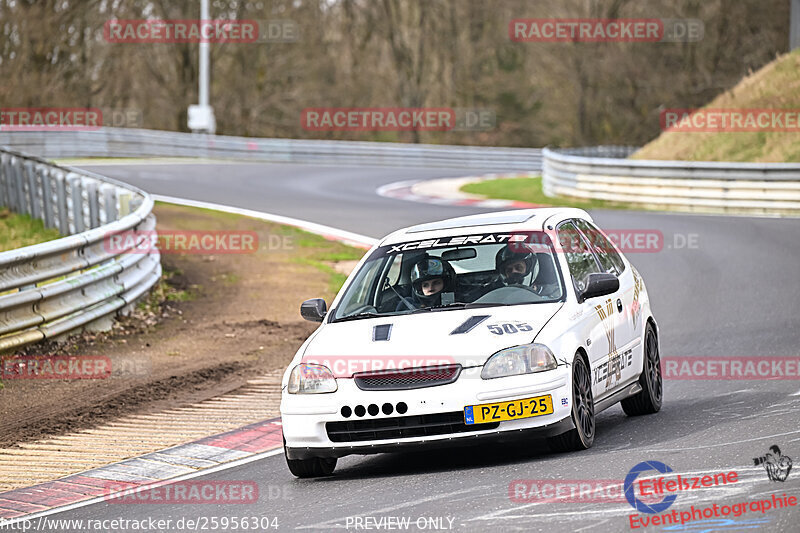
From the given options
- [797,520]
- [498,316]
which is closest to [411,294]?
[498,316]

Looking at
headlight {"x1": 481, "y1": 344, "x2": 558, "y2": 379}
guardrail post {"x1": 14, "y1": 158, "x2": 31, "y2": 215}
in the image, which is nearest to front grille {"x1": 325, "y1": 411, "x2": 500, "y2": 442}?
headlight {"x1": 481, "y1": 344, "x2": 558, "y2": 379}

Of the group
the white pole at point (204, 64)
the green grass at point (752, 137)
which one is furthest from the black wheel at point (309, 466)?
the white pole at point (204, 64)

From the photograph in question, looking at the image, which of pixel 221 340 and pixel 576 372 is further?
pixel 221 340

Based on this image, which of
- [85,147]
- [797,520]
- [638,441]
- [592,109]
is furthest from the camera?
[592,109]

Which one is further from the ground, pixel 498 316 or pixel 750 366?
pixel 498 316

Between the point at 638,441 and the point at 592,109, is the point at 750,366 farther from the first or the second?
the point at 592,109

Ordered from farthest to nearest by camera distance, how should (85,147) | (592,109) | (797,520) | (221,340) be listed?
1. (592,109)
2. (85,147)
3. (221,340)
4. (797,520)

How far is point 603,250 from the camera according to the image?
936 cm

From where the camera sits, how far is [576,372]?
7.55 meters

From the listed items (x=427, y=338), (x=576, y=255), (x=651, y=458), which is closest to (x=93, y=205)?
(x=576, y=255)

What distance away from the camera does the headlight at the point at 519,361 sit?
720 centimetres

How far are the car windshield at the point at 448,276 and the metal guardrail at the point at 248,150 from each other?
1153 inches

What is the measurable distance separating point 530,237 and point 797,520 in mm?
3426

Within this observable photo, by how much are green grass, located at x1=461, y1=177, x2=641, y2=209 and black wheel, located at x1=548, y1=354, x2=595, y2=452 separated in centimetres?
1949
